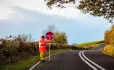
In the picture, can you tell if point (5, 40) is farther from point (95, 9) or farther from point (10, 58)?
point (95, 9)

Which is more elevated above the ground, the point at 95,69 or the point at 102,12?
the point at 102,12

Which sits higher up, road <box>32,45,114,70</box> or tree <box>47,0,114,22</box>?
tree <box>47,0,114,22</box>

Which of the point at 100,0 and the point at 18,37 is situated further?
Result: the point at 18,37

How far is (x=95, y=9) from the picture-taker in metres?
26.8

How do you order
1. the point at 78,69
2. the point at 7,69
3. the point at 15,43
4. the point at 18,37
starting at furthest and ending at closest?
1. the point at 18,37
2. the point at 15,43
3. the point at 7,69
4. the point at 78,69

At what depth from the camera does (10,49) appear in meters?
26.8

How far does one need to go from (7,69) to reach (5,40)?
905cm

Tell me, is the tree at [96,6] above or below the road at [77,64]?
above

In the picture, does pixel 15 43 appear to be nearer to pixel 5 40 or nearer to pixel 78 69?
pixel 5 40

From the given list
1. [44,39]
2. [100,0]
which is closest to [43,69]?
[44,39]

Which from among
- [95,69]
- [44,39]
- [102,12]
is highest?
[102,12]

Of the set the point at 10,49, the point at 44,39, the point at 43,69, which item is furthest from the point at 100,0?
the point at 43,69

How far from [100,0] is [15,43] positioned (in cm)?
911

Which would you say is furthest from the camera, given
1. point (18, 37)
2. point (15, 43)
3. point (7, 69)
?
point (18, 37)
